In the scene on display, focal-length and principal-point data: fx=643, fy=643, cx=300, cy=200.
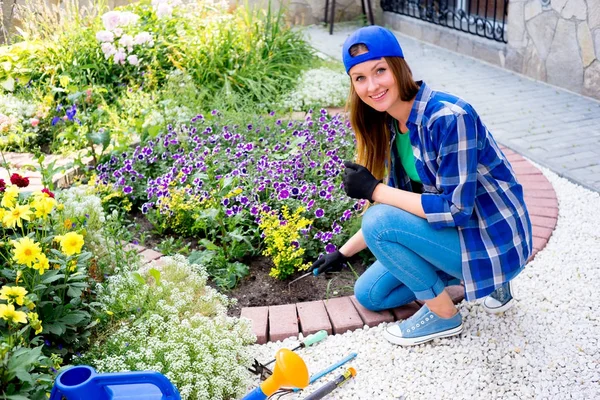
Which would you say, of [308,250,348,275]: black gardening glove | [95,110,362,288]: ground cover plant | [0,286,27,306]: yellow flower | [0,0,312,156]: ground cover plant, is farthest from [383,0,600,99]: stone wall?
[0,286,27,306]: yellow flower

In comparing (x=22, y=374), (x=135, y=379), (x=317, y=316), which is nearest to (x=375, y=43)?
(x=317, y=316)

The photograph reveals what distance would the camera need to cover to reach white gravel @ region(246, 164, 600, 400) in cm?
209

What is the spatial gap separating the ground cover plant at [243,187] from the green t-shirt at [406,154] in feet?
1.72

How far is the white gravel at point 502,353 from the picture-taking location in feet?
6.84

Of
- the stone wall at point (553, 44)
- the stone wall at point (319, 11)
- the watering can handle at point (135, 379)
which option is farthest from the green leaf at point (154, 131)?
the stone wall at point (319, 11)

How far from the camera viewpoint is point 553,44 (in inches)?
200

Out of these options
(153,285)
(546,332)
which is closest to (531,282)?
(546,332)

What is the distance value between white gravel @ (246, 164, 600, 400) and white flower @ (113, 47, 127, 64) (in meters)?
3.17

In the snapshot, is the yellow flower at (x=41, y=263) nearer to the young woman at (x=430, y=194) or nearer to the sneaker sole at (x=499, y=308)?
the young woman at (x=430, y=194)

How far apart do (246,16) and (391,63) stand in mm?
3708

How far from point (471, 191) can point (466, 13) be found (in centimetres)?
515

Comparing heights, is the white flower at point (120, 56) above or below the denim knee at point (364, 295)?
above

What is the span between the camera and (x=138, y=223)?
3186 millimetres

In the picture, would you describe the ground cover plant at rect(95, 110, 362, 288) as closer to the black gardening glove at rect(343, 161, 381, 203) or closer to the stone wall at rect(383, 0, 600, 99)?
the black gardening glove at rect(343, 161, 381, 203)
